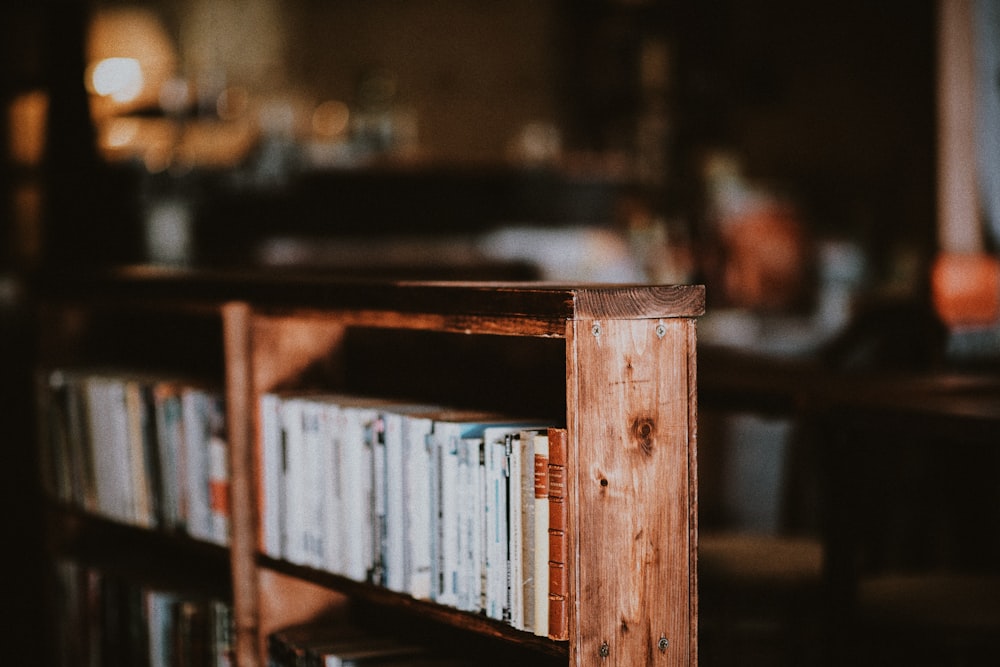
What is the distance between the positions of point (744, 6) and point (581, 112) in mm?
1364

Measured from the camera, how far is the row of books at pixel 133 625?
210cm

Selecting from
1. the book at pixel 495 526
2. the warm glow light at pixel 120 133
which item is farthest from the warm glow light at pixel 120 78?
the book at pixel 495 526

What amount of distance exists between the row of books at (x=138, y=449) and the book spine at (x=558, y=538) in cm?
79

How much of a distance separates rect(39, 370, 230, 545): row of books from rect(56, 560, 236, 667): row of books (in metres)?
0.14

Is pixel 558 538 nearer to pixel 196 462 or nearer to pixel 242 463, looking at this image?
pixel 242 463

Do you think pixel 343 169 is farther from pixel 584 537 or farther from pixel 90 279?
pixel 584 537

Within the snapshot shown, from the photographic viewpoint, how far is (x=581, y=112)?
870cm

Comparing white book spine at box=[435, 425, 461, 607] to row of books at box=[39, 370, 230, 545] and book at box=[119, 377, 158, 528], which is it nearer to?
row of books at box=[39, 370, 230, 545]

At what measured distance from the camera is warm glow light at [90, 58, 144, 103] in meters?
6.83

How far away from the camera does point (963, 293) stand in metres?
3.21

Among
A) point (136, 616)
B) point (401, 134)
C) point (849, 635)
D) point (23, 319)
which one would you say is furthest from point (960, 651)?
point (401, 134)

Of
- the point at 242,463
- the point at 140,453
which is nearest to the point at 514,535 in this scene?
the point at 242,463

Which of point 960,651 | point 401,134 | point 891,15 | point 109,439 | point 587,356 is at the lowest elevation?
point 960,651

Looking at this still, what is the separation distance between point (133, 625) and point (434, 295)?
1.15 meters
